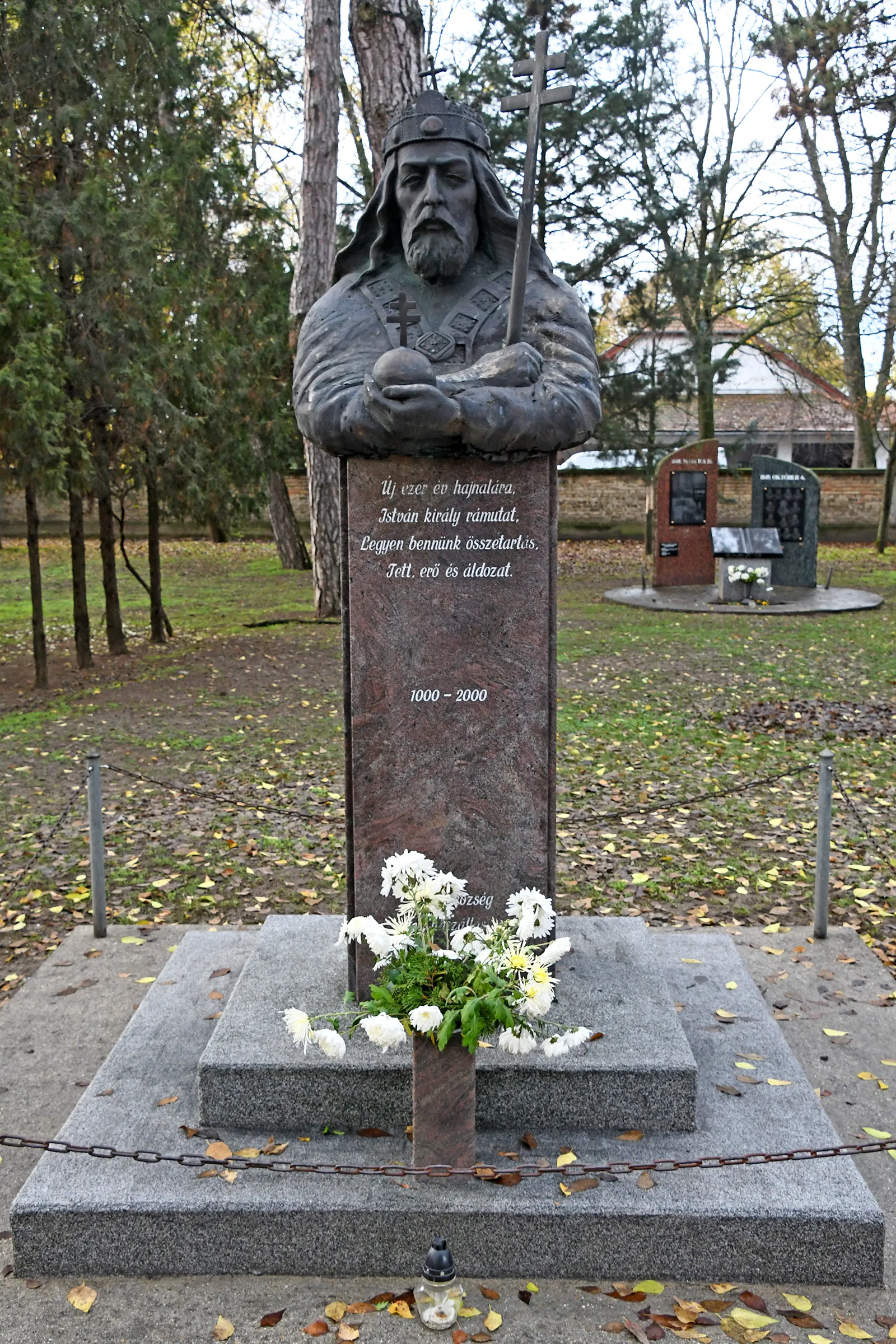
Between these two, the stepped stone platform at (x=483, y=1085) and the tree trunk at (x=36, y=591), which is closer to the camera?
the stepped stone platform at (x=483, y=1085)

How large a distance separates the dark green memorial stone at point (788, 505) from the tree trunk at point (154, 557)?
9.90m

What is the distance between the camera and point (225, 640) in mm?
15594

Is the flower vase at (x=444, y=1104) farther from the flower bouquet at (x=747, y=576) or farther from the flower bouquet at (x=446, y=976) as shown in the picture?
the flower bouquet at (x=747, y=576)

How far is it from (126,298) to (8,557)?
16.5 metres

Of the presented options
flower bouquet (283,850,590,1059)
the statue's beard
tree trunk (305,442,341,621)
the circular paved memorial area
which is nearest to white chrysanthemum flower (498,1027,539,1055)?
flower bouquet (283,850,590,1059)

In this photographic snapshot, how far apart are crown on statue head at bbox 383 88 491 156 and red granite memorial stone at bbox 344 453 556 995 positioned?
1129mm

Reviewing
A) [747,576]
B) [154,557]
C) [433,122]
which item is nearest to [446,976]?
[433,122]

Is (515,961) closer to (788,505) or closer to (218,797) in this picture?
(218,797)

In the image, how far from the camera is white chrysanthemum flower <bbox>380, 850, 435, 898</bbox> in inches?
142

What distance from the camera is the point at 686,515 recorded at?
2031cm

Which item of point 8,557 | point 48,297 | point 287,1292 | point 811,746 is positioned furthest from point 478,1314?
point 8,557

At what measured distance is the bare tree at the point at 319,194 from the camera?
14.8 m

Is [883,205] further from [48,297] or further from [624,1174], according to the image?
[624,1174]

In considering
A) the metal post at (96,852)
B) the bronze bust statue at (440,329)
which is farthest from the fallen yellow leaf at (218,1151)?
the metal post at (96,852)
